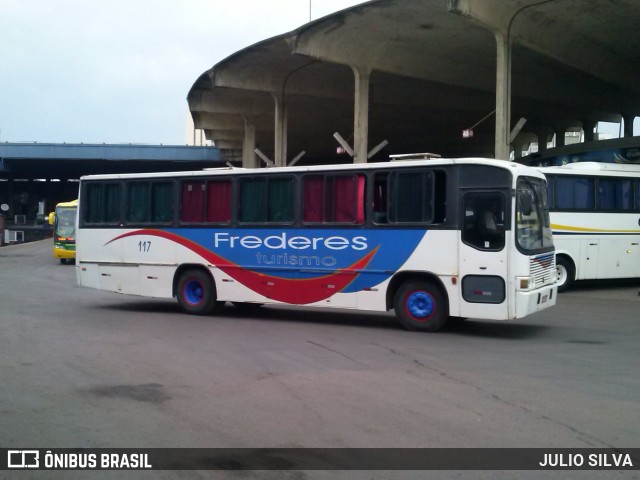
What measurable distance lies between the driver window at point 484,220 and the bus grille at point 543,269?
0.74 meters

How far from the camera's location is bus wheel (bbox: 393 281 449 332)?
12.1 metres

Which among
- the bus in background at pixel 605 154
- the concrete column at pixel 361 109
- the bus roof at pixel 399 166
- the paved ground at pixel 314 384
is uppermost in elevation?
the concrete column at pixel 361 109

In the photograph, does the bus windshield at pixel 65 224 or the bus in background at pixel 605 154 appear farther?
the bus windshield at pixel 65 224

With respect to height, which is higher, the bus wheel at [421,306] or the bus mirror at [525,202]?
the bus mirror at [525,202]

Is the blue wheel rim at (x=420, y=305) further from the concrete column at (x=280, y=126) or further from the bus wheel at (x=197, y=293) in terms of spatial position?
the concrete column at (x=280, y=126)

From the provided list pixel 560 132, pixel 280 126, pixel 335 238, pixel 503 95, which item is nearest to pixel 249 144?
pixel 280 126

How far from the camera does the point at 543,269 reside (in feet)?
39.4

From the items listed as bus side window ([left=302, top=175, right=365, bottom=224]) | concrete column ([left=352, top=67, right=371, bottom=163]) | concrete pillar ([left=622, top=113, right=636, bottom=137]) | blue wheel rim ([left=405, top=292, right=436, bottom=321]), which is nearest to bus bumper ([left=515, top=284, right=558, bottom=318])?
blue wheel rim ([left=405, top=292, right=436, bottom=321])

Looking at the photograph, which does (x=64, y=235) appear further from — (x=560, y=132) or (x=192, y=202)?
(x=560, y=132)

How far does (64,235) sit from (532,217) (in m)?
26.7

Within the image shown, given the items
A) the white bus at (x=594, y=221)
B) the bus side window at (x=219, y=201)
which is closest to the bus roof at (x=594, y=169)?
the white bus at (x=594, y=221)

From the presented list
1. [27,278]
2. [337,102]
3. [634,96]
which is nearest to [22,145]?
[337,102]

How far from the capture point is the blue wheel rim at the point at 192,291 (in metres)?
14.8

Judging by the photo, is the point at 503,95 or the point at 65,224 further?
the point at 65,224
